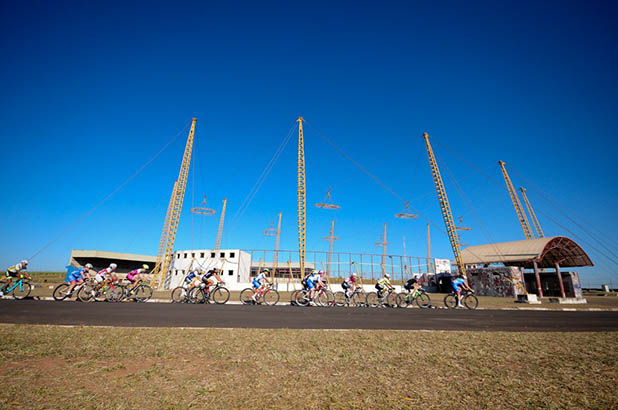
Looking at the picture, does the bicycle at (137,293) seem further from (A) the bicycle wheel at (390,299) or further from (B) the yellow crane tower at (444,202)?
(B) the yellow crane tower at (444,202)

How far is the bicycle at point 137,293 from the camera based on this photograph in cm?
1777

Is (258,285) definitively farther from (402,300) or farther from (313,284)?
(402,300)

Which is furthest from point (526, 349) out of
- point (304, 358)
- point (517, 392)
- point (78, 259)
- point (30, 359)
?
point (78, 259)

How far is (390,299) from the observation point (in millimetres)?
20531

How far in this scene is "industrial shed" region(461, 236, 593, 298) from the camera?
37500 mm

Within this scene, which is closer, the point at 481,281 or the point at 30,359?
the point at 30,359

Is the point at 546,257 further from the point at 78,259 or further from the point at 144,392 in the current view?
the point at 78,259

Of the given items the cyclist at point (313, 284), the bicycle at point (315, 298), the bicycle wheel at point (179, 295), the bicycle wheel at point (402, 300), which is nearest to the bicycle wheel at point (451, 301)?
the bicycle wheel at point (402, 300)

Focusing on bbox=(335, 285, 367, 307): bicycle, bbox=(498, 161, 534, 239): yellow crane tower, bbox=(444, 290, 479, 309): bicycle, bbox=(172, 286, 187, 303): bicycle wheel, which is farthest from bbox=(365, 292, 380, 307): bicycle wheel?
bbox=(498, 161, 534, 239): yellow crane tower

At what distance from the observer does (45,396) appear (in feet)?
11.3

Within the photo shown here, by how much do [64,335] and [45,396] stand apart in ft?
13.6

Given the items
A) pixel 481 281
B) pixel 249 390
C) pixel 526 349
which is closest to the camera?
pixel 249 390

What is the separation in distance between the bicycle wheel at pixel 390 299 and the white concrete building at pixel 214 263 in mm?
33255

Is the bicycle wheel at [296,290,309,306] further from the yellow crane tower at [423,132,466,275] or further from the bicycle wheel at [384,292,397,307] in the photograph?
the yellow crane tower at [423,132,466,275]
